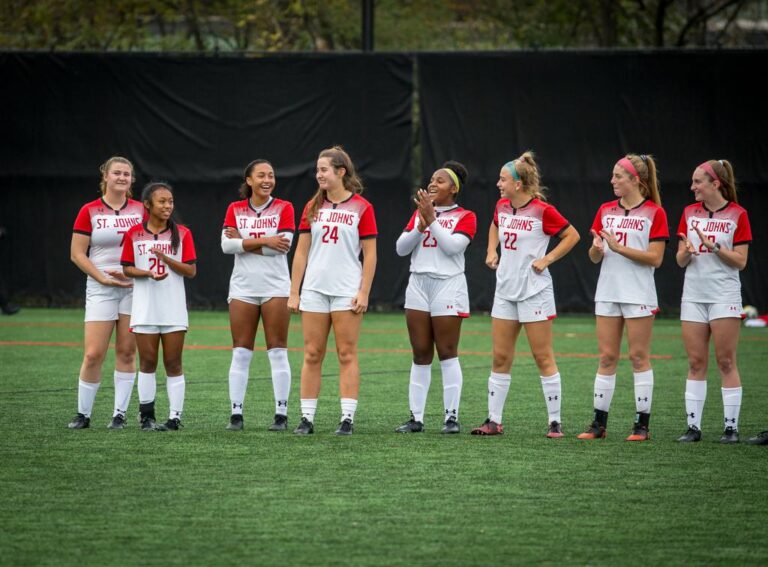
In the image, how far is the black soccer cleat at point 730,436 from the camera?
24.6ft

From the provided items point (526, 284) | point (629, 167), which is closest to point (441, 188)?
point (526, 284)

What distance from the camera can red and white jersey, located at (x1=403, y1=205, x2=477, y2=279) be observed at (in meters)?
7.70

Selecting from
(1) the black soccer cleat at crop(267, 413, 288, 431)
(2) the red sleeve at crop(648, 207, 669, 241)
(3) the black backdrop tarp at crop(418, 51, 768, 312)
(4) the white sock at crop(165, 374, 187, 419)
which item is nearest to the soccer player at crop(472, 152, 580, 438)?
(2) the red sleeve at crop(648, 207, 669, 241)

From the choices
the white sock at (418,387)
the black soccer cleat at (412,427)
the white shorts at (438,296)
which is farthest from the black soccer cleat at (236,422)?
the white shorts at (438,296)

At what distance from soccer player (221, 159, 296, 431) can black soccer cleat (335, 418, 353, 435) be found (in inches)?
16.9

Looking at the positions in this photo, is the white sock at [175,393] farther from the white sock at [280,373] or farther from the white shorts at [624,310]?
the white shorts at [624,310]

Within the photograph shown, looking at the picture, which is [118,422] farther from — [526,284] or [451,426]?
[526,284]

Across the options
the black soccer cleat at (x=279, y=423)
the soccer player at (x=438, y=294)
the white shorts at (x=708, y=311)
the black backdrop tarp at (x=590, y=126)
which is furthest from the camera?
the black backdrop tarp at (x=590, y=126)

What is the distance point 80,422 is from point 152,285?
3.48ft

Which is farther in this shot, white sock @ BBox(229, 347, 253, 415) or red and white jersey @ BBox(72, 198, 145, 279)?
red and white jersey @ BBox(72, 198, 145, 279)

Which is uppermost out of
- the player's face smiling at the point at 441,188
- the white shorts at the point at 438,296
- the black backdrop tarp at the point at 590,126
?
the black backdrop tarp at the point at 590,126

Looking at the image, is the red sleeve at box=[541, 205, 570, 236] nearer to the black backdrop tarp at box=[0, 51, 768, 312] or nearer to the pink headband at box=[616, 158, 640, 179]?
the pink headband at box=[616, 158, 640, 179]

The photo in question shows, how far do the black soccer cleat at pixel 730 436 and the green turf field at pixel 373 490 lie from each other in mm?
120

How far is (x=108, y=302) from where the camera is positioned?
308 inches
